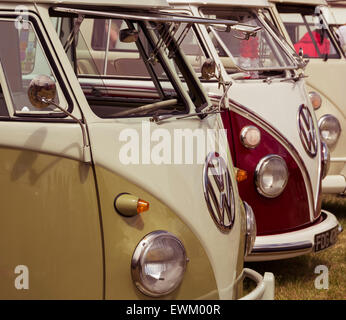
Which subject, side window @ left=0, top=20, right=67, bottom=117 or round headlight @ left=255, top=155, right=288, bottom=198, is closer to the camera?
side window @ left=0, top=20, right=67, bottom=117

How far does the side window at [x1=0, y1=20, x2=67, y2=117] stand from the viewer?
3254 mm

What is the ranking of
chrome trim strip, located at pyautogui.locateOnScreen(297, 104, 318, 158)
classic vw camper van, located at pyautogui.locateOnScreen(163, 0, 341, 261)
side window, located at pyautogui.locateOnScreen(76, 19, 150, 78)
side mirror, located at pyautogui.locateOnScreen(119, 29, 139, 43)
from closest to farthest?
1. side mirror, located at pyautogui.locateOnScreen(119, 29, 139, 43)
2. side window, located at pyautogui.locateOnScreen(76, 19, 150, 78)
3. classic vw camper van, located at pyautogui.locateOnScreen(163, 0, 341, 261)
4. chrome trim strip, located at pyautogui.locateOnScreen(297, 104, 318, 158)

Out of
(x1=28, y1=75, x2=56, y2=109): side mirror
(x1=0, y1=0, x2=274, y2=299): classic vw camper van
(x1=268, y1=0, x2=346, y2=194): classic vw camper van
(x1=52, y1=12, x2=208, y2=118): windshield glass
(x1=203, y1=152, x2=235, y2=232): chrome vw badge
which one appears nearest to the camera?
(x1=28, y1=75, x2=56, y2=109): side mirror

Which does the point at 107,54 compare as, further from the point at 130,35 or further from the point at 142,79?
the point at 130,35

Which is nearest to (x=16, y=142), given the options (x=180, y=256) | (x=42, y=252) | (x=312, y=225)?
(x=42, y=252)

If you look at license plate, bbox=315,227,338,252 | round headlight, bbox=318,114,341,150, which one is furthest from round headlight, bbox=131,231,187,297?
round headlight, bbox=318,114,341,150

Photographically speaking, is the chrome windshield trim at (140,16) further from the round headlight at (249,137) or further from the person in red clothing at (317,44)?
the person in red clothing at (317,44)

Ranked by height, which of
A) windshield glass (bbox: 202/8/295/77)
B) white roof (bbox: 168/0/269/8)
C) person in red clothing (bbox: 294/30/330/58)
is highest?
person in red clothing (bbox: 294/30/330/58)

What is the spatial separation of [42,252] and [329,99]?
199 inches

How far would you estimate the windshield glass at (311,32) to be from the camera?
8156mm

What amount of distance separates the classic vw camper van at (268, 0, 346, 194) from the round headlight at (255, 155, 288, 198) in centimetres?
157

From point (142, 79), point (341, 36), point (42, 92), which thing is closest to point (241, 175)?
point (142, 79)

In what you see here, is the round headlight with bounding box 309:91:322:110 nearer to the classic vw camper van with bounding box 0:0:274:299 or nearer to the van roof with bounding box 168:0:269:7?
the van roof with bounding box 168:0:269:7

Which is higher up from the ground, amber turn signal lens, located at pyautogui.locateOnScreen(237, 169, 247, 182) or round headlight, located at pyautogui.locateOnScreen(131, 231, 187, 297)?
amber turn signal lens, located at pyautogui.locateOnScreen(237, 169, 247, 182)
